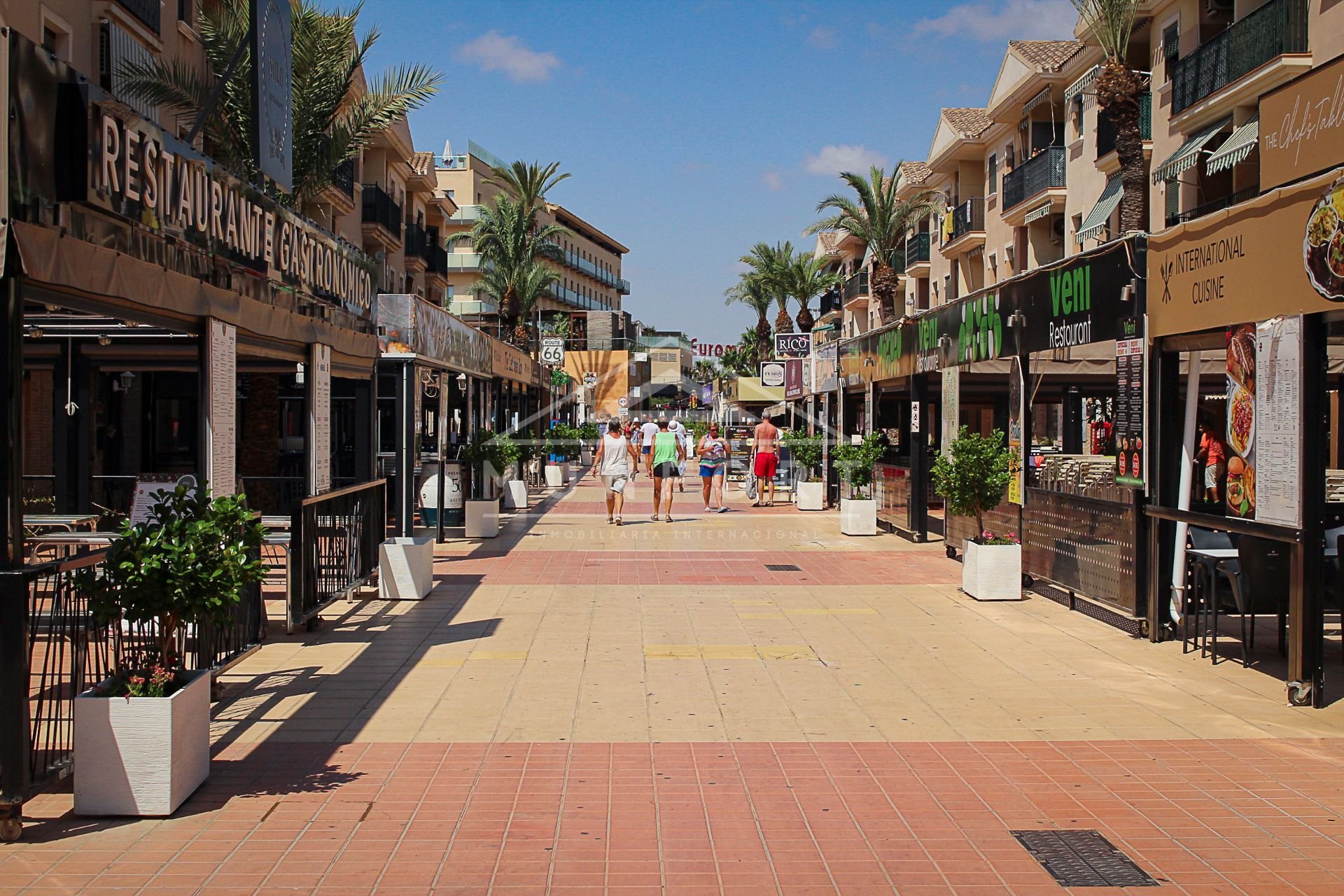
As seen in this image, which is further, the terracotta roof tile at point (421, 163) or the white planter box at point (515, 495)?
the terracotta roof tile at point (421, 163)

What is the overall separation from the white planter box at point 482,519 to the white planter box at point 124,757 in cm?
1232

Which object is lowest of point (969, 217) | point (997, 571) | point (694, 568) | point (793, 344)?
point (694, 568)

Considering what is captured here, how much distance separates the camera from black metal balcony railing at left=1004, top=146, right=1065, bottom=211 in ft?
113

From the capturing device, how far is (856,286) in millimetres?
61719

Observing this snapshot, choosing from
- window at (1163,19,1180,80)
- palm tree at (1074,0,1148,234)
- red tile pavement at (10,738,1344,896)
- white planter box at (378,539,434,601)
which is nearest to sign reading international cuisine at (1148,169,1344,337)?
red tile pavement at (10,738,1344,896)

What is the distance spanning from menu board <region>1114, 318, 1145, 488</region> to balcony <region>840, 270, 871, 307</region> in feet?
165

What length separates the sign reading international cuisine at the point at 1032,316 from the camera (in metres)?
10.4

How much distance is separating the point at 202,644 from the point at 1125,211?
52.7 ft

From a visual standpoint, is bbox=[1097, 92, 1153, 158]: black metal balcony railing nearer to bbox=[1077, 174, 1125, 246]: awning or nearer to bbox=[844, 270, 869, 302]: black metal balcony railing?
bbox=[1077, 174, 1125, 246]: awning

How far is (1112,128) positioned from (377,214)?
2250 centimetres

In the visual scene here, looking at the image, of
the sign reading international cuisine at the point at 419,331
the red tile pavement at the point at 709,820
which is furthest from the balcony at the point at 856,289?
the red tile pavement at the point at 709,820

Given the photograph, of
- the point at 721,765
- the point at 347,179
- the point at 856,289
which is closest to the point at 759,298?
the point at 856,289

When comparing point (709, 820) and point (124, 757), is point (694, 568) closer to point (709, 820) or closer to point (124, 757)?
point (709, 820)

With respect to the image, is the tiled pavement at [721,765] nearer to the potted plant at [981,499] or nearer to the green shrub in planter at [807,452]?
the potted plant at [981,499]
